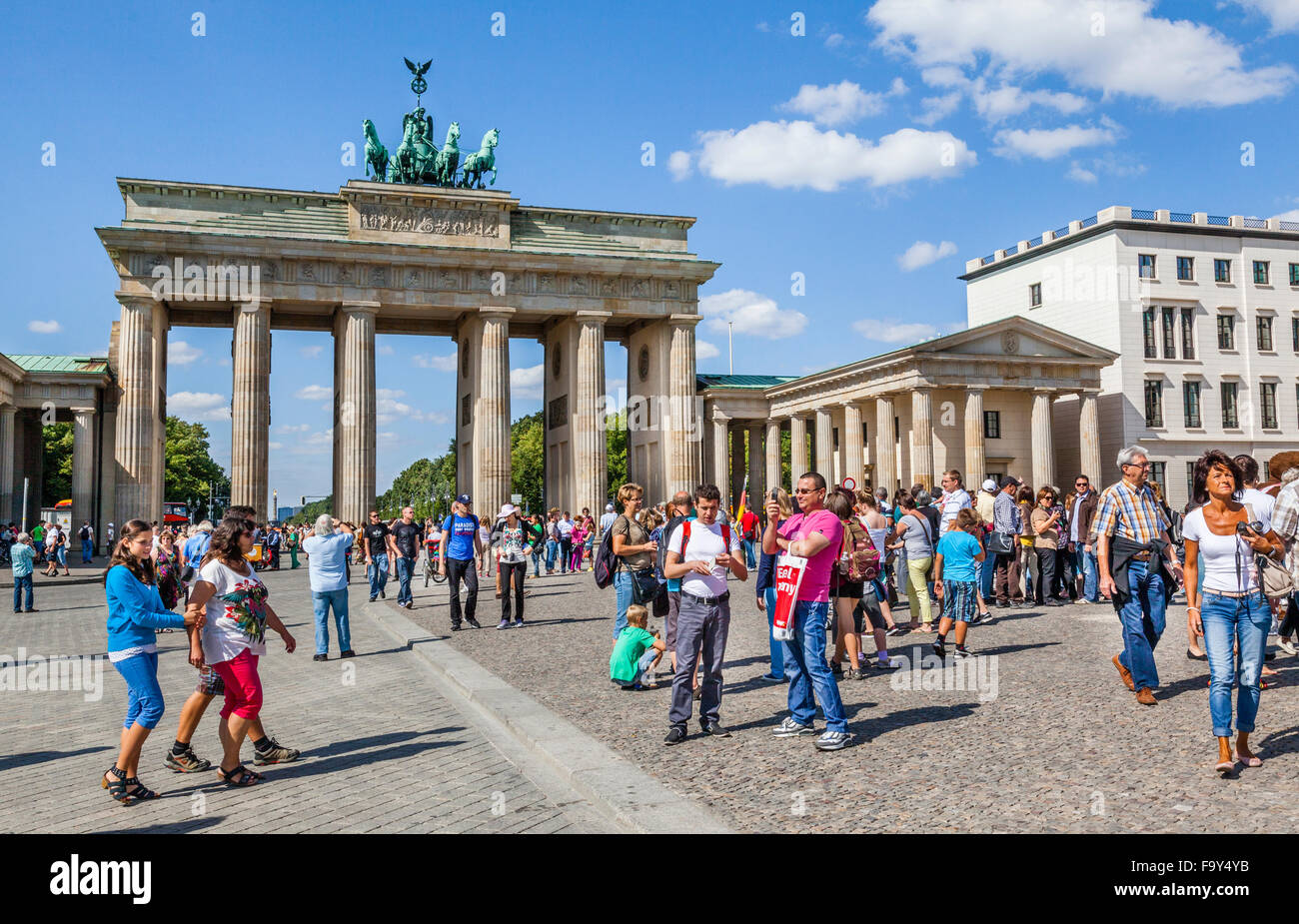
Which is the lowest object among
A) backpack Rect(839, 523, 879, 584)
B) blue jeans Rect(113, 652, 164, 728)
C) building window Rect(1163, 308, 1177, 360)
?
blue jeans Rect(113, 652, 164, 728)

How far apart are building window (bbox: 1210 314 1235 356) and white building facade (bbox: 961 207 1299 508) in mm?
56

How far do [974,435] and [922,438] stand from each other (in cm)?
295

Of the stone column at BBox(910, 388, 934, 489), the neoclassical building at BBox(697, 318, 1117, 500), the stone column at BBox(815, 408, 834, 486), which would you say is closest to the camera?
the stone column at BBox(910, 388, 934, 489)

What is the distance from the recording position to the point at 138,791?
631 centimetres

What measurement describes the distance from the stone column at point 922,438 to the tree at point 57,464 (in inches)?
2449

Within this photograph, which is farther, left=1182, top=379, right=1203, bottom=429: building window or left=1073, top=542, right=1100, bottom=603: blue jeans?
left=1182, top=379, right=1203, bottom=429: building window

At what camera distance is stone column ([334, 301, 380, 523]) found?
46688mm

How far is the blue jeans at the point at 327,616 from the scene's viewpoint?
42.1 feet

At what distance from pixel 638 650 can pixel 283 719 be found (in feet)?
10.9

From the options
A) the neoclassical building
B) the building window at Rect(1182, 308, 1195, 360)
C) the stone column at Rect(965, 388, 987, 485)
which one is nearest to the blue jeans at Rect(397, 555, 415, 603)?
the neoclassical building

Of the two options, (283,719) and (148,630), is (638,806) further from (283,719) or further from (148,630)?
(283,719)

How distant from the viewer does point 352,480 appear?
46.7 metres

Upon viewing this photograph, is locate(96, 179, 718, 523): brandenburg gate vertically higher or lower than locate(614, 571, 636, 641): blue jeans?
higher

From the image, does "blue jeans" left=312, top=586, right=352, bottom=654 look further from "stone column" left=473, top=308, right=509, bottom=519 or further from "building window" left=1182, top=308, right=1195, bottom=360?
"building window" left=1182, top=308, right=1195, bottom=360
